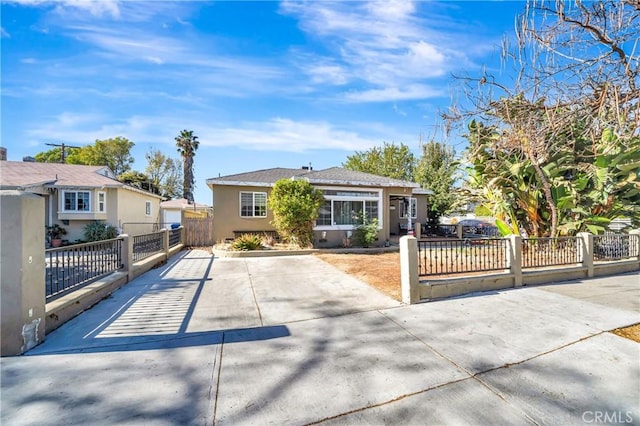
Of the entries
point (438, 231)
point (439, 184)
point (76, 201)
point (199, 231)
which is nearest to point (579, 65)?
point (199, 231)

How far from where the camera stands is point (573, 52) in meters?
4.16

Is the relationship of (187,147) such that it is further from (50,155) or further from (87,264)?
(87,264)

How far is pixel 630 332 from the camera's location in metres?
4.21

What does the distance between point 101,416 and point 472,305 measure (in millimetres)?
5637

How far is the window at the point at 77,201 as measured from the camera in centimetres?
1415

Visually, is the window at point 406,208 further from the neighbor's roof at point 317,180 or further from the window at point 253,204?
the window at point 253,204

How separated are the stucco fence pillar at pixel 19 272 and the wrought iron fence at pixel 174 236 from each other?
9.29 meters

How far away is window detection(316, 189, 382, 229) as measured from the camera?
1345 centimetres

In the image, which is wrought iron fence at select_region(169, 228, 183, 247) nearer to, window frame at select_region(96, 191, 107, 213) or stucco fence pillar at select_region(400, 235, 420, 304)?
window frame at select_region(96, 191, 107, 213)

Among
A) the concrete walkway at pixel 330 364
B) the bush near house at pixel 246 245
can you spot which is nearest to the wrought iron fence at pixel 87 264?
the concrete walkway at pixel 330 364

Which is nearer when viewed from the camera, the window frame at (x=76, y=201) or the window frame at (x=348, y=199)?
the window frame at (x=348, y=199)

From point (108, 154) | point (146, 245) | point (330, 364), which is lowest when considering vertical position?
point (330, 364)

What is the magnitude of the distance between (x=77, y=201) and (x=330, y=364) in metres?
16.9
